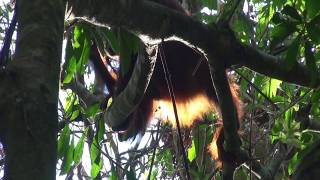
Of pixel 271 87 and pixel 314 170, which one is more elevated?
pixel 271 87

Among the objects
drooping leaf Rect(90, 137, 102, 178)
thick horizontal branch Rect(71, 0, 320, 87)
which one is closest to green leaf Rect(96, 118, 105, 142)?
drooping leaf Rect(90, 137, 102, 178)

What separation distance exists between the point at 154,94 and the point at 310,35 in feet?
4.80

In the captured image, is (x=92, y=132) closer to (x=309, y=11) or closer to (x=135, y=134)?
(x=135, y=134)

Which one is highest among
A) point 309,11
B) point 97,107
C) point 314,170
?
point 309,11

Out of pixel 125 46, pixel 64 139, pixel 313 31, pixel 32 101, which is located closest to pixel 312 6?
pixel 313 31

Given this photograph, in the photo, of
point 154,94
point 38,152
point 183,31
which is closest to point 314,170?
point 183,31

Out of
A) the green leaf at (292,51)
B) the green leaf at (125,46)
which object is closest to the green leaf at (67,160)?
the green leaf at (125,46)

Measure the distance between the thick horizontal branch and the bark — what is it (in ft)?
1.70

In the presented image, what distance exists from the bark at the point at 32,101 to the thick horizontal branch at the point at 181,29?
517 mm

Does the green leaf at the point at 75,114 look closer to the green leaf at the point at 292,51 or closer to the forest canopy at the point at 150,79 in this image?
the forest canopy at the point at 150,79

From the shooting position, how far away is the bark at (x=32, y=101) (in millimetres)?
806

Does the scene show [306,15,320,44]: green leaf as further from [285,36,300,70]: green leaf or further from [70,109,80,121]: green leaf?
[70,109,80,121]: green leaf

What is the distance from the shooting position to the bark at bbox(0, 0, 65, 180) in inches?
31.7

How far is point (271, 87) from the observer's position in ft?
8.17
